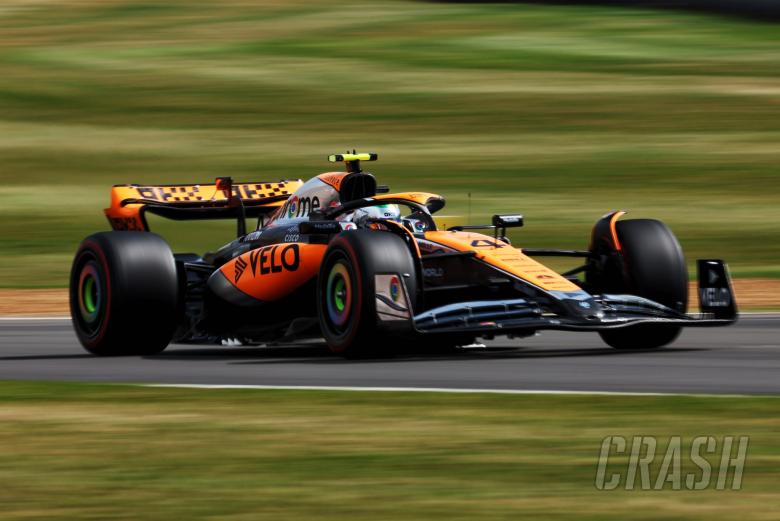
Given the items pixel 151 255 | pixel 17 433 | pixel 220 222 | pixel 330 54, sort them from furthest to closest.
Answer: pixel 330 54
pixel 220 222
pixel 151 255
pixel 17 433

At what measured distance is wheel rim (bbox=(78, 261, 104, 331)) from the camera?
12766 mm

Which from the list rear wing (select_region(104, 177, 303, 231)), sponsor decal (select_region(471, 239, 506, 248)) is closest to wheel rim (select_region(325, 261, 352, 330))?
sponsor decal (select_region(471, 239, 506, 248))

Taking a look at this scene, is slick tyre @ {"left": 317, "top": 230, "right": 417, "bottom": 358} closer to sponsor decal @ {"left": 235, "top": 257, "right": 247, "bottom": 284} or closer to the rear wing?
sponsor decal @ {"left": 235, "top": 257, "right": 247, "bottom": 284}

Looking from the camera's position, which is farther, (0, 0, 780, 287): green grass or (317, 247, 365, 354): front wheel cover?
(0, 0, 780, 287): green grass

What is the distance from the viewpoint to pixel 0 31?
48406mm

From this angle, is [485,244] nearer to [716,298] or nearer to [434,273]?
[434,273]

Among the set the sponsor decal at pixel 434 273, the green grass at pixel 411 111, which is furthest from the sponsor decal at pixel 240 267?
the green grass at pixel 411 111

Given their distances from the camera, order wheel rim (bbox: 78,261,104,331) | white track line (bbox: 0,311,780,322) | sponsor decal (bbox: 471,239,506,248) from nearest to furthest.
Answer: sponsor decal (bbox: 471,239,506,248) → wheel rim (bbox: 78,261,104,331) → white track line (bbox: 0,311,780,322)

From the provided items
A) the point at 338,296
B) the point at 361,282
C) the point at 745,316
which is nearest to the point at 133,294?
the point at 338,296

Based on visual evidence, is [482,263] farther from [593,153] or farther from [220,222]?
[593,153]

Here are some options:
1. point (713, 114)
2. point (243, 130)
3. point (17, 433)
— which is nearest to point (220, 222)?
point (243, 130)

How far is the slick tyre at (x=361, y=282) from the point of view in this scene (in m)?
11.0

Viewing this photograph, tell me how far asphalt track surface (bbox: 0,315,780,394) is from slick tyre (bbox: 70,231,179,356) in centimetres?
17

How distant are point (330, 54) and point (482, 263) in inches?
1307
